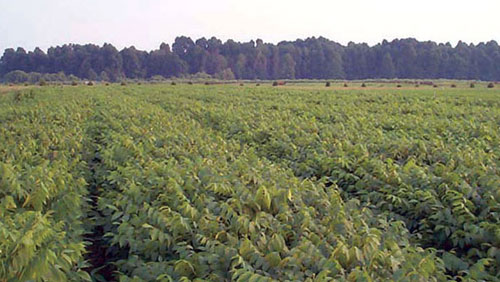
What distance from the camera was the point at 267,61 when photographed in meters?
123

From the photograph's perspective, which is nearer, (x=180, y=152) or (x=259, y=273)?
(x=259, y=273)

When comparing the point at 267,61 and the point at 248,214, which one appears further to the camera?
the point at 267,61

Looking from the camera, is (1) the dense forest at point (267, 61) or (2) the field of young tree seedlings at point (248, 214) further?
(1) the dense forest at point (267, 61)

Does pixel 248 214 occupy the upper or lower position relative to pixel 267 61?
lower

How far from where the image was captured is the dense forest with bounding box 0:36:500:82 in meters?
106

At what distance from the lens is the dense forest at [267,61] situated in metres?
106

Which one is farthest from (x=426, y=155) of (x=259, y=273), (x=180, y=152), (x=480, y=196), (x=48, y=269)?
(x=48, y=269)

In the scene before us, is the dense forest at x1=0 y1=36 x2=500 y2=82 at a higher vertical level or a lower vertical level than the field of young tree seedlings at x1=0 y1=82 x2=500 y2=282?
higher

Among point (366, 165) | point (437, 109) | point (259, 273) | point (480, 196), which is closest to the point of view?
point (259, 273)

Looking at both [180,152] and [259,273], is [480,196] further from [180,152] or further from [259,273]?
[180,152]

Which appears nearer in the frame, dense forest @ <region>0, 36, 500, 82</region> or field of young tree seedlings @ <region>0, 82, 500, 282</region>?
field of young tree seedlings @ <region>0, 82, 500, 282</region>

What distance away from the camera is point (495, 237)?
5152 mm

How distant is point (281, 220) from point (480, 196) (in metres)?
2.85

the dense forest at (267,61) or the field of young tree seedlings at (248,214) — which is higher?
the dense forest at (267,61)
